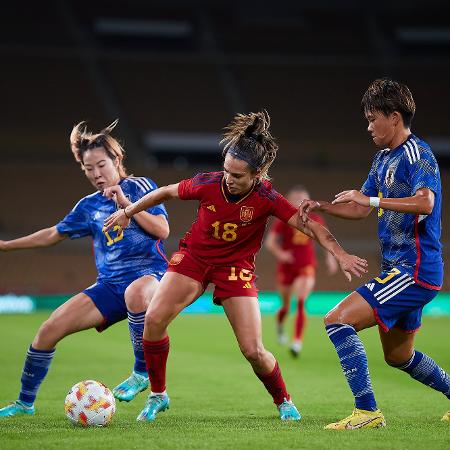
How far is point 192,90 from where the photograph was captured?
2994cm

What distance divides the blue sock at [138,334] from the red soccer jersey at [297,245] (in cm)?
678

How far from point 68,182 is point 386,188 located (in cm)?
2182

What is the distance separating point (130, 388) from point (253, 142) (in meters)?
2.25

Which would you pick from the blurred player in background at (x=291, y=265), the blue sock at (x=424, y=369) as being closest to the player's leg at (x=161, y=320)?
the blue sock at (x=424, y=369)

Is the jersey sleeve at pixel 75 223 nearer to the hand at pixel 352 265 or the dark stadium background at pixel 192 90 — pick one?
the hand at pixel 352 265

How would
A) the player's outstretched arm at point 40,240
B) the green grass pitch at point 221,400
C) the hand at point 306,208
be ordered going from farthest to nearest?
the player's outstretched arm at point 40,240, the hand at point 306,208, the green grass pitch at point 221,400

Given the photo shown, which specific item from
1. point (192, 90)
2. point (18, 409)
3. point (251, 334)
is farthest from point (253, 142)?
point (192, 90)

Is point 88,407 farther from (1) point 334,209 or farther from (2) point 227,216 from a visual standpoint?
(1) point 334,209

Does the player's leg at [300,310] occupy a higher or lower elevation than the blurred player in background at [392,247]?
higher

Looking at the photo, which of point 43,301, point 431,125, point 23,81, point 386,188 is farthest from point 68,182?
point 386,188

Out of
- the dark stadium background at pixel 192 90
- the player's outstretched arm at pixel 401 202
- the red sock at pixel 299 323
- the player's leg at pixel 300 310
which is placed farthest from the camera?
the dark stadium background at pixel 192 90

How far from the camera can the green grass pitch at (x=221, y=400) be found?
5457 mm

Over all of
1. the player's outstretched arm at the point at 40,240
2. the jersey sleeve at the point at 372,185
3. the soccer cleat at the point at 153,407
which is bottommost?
the soccer cleat at the point at 153,407

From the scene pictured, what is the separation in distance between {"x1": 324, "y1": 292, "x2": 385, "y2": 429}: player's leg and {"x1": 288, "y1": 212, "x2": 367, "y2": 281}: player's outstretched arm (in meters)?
0.22
